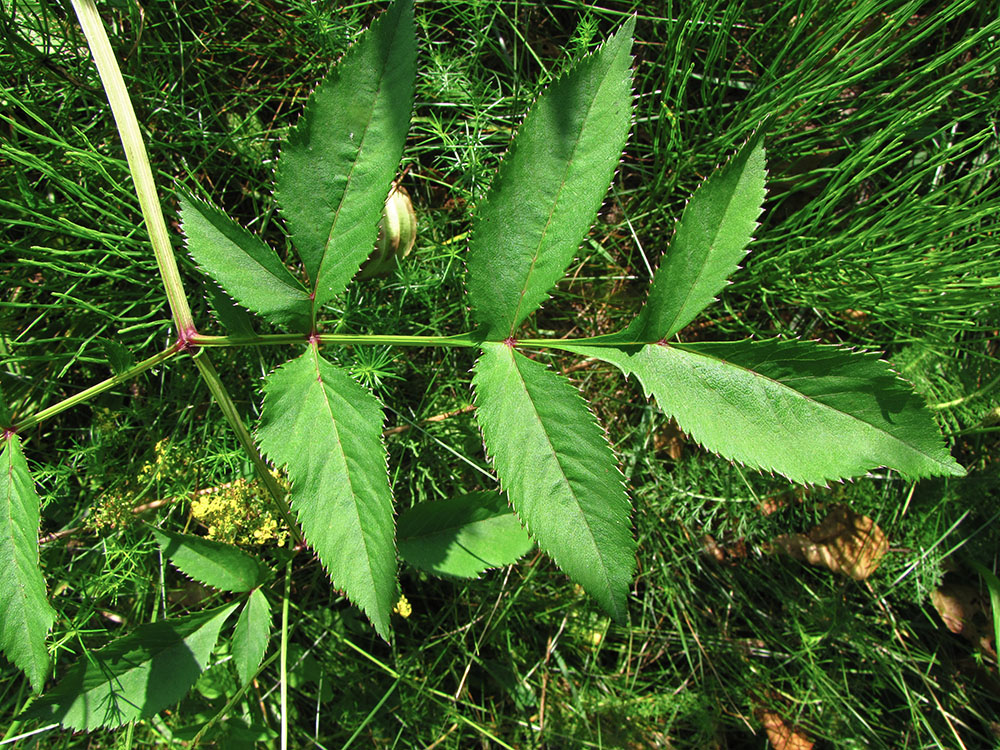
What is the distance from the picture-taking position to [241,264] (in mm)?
1343

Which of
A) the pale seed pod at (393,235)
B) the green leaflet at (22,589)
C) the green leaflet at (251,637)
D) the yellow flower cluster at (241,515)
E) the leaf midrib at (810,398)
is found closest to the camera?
the leaf midrib at (810,398)

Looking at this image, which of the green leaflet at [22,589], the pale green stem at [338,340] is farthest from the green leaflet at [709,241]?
the green leaflet at [22,589]

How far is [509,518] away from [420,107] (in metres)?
1.36

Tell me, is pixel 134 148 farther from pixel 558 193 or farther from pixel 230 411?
pixel 558 193

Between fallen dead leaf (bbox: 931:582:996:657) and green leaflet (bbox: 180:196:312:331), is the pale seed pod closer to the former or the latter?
green leaflet (bbox: 180:196:312:331)

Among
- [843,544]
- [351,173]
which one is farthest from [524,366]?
[843,544]

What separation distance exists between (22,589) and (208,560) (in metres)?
0.41

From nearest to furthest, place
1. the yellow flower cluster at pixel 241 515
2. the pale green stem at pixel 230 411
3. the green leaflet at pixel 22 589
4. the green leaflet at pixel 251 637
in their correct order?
the green leaflet at pixel 22 589, the pale green stem at pixel 230 411, the green leaflet at pixel 251 637, the yellow flower cluster at pixel 241 515

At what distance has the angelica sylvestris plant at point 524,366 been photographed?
4.01 feet

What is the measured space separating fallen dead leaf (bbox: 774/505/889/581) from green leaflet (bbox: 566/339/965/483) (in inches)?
51.7

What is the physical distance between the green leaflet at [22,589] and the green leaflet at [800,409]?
4.15ft

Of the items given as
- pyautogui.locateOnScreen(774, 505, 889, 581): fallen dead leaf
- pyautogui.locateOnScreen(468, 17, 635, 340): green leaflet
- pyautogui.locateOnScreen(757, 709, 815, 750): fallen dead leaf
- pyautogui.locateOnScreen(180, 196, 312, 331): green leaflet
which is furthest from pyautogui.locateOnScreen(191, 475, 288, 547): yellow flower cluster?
pyautogui.locateOnScreen(757, 709, 815, 750): fallen dead leaf

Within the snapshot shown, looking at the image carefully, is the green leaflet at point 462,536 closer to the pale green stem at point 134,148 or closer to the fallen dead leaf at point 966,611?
the pale green stem at point 134,148

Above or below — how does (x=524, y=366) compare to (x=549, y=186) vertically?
below
